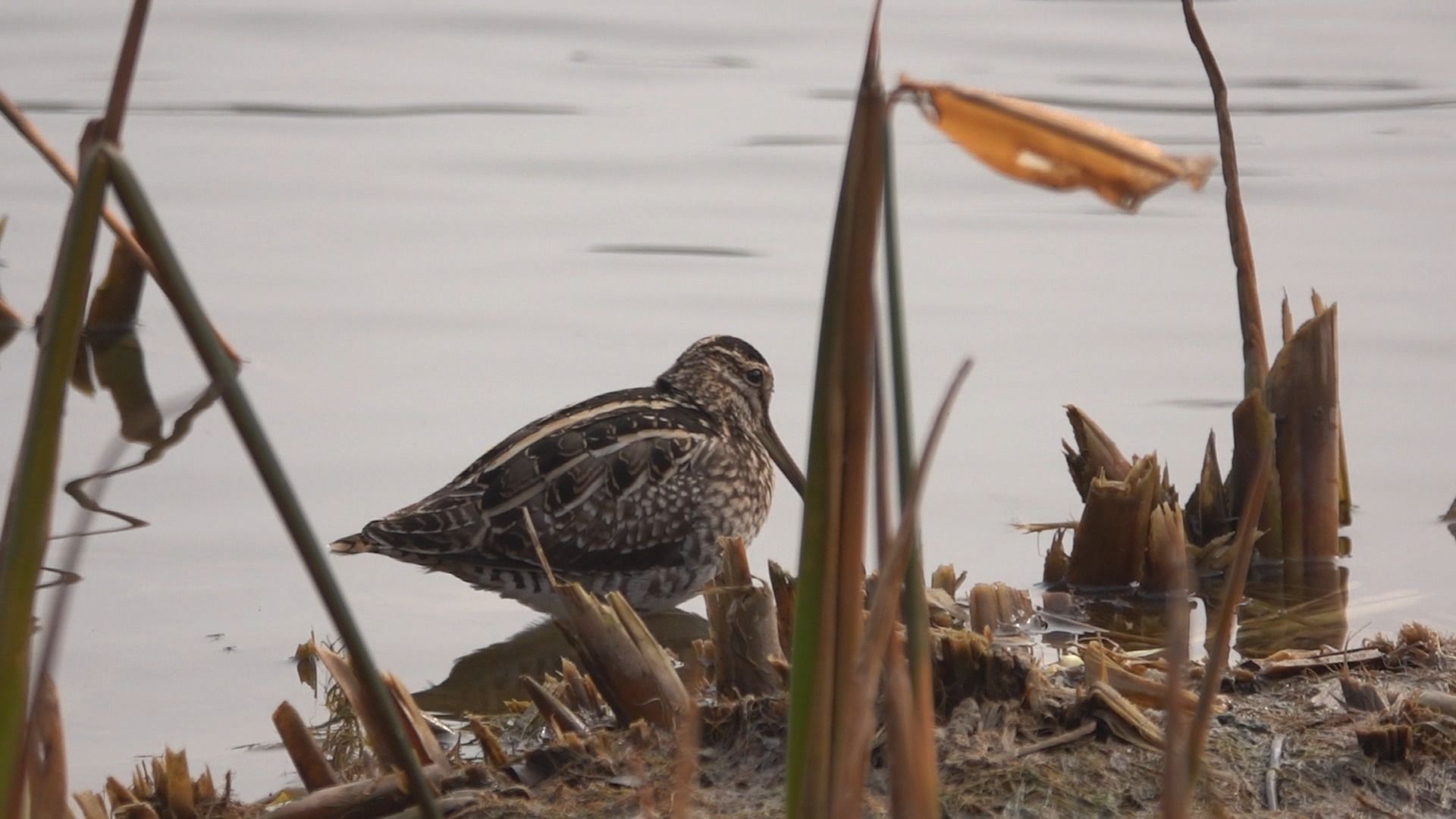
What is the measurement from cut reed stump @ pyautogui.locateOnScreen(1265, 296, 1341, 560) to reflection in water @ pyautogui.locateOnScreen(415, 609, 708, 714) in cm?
207

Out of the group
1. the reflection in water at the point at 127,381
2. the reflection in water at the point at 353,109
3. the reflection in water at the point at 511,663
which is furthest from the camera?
the reflection in water at the point at 353,109

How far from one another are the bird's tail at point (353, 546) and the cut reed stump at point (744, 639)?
83.8 inches

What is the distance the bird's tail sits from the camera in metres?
6.32

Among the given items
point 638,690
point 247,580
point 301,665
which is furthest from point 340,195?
point 638,690

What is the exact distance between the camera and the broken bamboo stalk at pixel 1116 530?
6.19 meters

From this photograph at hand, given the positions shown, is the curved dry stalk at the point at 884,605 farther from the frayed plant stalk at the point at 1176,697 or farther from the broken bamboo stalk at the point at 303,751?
the broken bamboo stalk at the point at 303,751

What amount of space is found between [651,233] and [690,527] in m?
4.24

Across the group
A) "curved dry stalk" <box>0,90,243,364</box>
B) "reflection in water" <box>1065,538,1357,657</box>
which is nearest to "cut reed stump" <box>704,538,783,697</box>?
"reflection in water" <box>1065,538,1357,657</box>

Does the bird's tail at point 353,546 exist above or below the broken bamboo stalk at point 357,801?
above

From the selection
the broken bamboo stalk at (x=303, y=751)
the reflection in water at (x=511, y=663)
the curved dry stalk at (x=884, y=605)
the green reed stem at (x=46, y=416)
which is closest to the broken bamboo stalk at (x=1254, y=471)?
the reflection in water at (x=511, y=663)

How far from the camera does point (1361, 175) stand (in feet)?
38.7

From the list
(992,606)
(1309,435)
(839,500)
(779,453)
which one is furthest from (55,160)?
(779,453)

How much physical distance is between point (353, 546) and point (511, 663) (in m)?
0.70

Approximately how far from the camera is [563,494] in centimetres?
671
